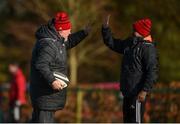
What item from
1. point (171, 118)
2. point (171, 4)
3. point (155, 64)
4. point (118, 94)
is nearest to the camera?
point (155, 64)

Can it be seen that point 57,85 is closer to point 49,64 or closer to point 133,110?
point 49,64

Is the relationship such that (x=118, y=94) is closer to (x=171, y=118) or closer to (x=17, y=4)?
(x=171, y=118)

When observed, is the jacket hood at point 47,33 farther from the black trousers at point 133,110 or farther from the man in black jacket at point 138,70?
the black trousers at point 133,110

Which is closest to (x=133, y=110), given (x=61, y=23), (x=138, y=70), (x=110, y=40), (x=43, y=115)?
(x=138, y=70)

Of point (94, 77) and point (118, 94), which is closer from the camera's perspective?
point (118, 94)

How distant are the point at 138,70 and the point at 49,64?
1.21 meters

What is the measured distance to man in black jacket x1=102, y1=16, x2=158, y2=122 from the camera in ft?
32.8

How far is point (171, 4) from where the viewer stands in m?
22.1

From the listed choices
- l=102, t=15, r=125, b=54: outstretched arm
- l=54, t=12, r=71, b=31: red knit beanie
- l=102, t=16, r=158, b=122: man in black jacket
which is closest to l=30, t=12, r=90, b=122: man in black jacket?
l=54, t=12, r=71, b=31: red knit beanie

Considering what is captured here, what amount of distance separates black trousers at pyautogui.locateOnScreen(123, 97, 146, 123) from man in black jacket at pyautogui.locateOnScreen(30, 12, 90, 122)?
87cm

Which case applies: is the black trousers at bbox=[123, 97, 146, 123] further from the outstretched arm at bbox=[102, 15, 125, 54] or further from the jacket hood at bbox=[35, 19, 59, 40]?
the jacket hood at bbox=[35, 19, 59, 40]

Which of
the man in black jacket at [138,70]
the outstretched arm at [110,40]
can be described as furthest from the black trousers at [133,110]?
the outstretched arm at [110,40]

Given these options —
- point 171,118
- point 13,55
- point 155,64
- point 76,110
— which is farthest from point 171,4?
point 13,55

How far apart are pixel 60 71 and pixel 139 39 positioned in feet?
3.82
